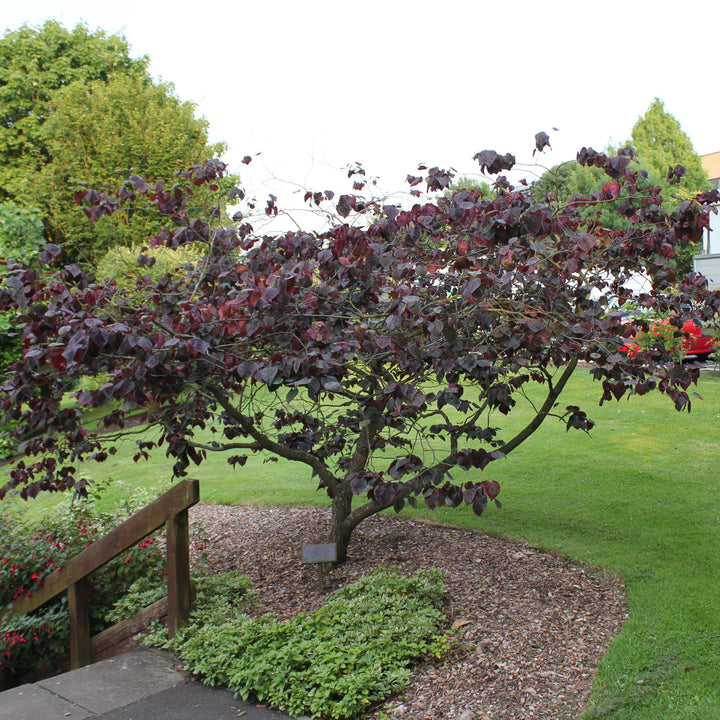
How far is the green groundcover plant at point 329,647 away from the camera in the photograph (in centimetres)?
306

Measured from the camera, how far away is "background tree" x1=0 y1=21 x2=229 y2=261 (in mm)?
19641

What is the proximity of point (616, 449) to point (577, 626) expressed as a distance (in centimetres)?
471

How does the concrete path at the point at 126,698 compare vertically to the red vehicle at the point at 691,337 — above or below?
below

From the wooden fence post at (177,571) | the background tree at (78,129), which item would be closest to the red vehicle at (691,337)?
the wooden fence post at (177,571)

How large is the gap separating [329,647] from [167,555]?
118 cm

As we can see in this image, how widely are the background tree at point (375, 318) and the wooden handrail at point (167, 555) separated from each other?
0.33 metres

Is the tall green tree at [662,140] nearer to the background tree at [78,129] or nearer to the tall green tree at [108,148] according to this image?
the background tree at [78,129]

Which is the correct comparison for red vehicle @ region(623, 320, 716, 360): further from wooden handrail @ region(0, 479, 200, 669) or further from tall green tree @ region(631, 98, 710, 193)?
tall green tree @ region(631, 98, 710, 193)

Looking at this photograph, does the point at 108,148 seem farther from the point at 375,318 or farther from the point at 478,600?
the point at 478,600

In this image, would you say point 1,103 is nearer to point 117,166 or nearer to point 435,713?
point 117,166

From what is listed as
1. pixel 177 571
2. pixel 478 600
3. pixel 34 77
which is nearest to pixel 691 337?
pixel 478 600

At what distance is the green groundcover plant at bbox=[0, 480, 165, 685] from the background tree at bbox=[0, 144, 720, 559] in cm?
90

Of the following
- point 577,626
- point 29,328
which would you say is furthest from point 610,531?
point 29,328

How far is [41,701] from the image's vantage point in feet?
10.7
